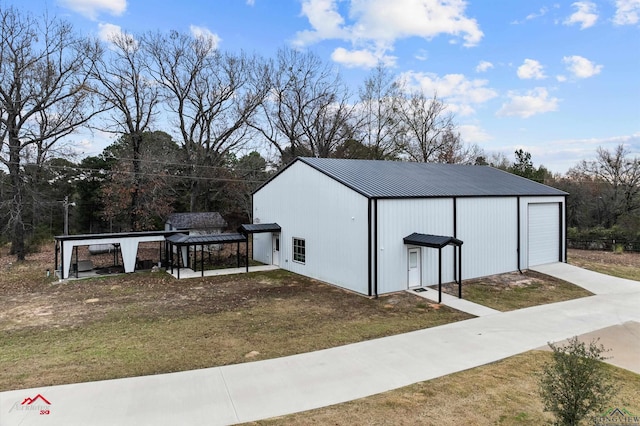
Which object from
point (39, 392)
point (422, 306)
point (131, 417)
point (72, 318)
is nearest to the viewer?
point (131, 417)

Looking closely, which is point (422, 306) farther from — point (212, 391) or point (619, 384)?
point (212, 391)

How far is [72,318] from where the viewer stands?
34.4 feet

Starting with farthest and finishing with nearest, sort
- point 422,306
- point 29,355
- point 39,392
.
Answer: point 422,306 → point 29,355 → point 39,392

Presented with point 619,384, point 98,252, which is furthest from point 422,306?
point 98,252

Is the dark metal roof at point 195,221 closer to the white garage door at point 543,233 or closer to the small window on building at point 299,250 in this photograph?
the small window on building at point 299,250

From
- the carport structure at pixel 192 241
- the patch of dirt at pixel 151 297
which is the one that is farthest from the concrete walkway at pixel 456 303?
the carport structure at pixel 192 241

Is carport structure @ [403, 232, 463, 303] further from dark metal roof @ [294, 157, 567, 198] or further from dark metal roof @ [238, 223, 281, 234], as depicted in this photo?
dark metal roof @ [238, 223, 281, 234]

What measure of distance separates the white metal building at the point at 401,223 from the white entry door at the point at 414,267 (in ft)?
0.13

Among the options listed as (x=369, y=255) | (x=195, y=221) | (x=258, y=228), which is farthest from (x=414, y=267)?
(x=195, y=221)

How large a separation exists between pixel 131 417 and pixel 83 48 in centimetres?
2591

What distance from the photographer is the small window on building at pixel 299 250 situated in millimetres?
17031

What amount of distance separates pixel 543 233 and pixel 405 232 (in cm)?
958

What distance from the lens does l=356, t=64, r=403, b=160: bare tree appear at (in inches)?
1372

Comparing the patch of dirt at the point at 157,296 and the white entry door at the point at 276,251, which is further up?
the white entry door at the point at 276,251
